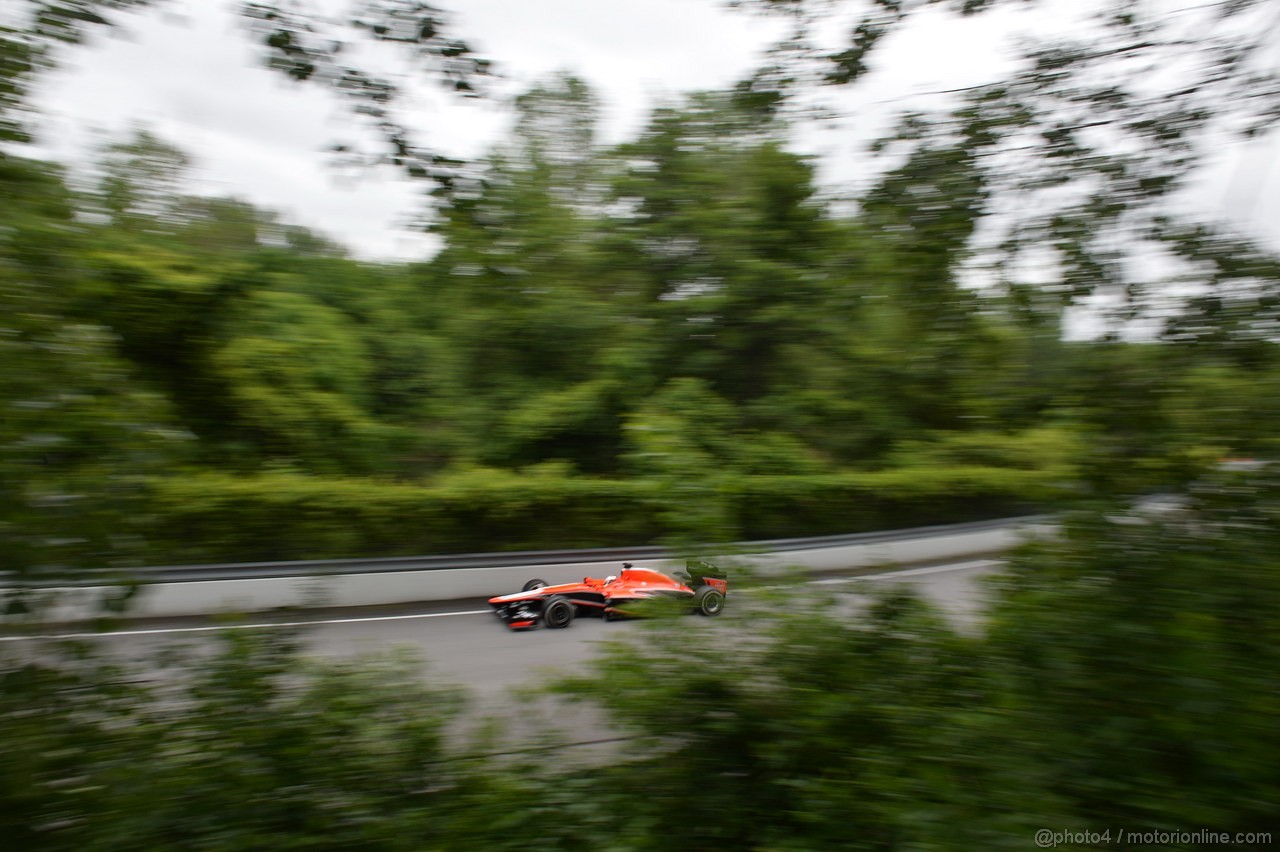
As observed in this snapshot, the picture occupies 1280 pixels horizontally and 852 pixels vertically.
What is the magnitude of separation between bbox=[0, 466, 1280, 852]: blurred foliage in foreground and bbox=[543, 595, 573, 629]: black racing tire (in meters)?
1.59

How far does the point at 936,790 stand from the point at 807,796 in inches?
25.9

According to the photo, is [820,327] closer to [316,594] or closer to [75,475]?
[316,594]

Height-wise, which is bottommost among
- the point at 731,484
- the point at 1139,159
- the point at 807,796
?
the point at 807,796

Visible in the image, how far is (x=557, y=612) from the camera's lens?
512cm

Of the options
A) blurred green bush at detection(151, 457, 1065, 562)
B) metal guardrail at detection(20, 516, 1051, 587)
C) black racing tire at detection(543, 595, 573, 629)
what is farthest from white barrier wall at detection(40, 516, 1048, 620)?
black racing tire at detection(543, 595, 573, 629)

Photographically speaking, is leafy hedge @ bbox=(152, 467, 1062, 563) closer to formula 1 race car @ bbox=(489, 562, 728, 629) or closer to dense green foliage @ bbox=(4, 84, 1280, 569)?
dense green foliage @ bbox=(4, 84, 1280, 569)

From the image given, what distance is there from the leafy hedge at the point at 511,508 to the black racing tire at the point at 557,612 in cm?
73

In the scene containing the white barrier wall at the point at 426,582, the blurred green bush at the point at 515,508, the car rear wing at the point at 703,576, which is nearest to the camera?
the white barrier wall at the point at 426,582

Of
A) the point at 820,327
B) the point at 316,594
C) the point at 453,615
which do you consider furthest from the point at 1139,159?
the point at 453,615

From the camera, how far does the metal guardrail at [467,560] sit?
2763 millimetres

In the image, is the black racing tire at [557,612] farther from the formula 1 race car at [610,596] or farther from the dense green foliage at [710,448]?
the dense green foliage at [710,448]

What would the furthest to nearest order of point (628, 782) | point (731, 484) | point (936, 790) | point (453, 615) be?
1. point (453, 615)
2. point (731, 484)
3. point (628, 782)
4. point (936, 790)

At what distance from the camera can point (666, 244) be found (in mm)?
4059

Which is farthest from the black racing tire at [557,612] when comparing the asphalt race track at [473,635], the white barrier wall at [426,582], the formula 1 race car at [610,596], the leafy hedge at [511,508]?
the leafy hedge at [511,508]
